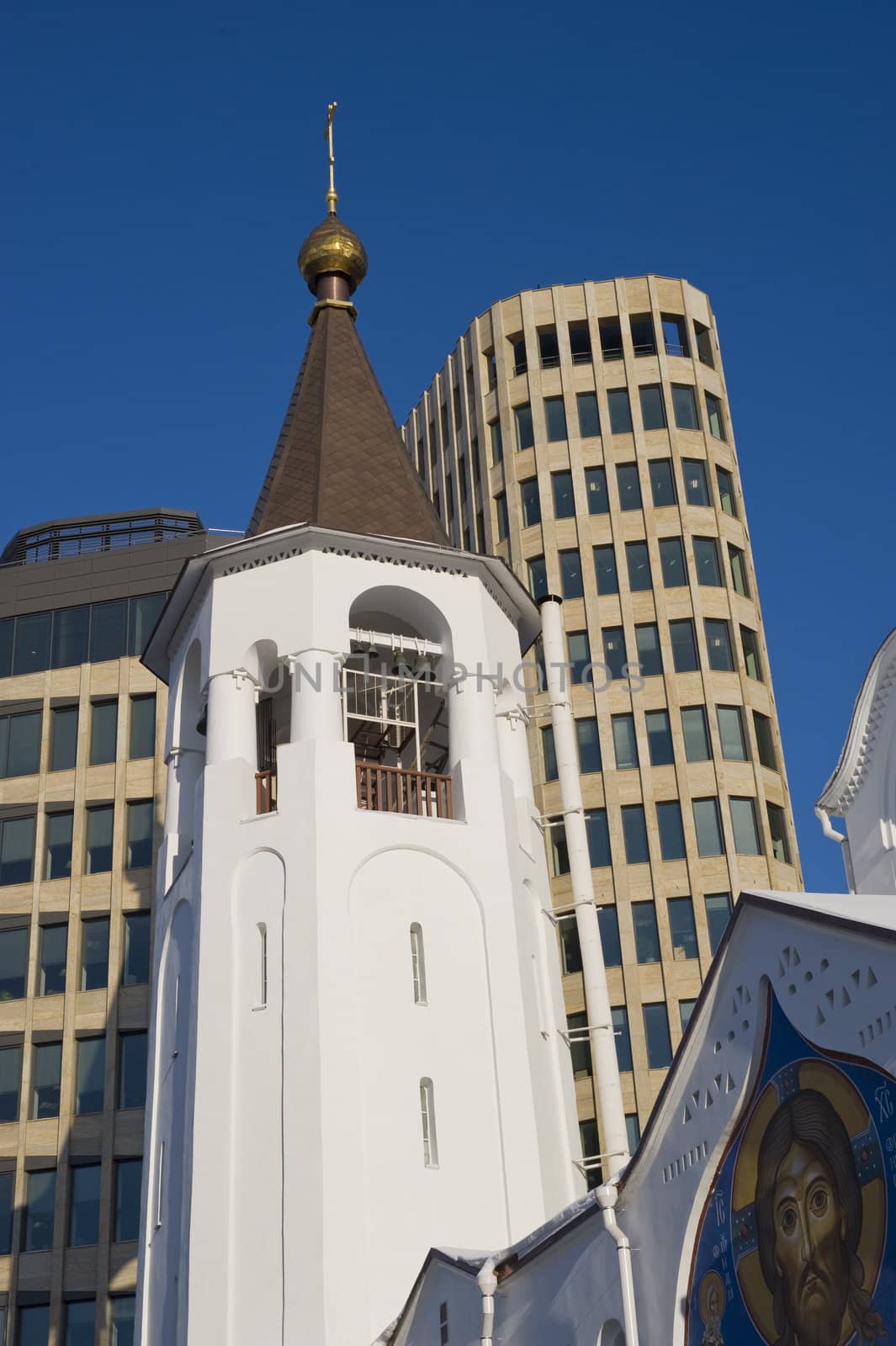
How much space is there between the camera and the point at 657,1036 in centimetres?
4591

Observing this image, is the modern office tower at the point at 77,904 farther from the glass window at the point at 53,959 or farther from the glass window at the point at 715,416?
the glass window at the point at 715,416

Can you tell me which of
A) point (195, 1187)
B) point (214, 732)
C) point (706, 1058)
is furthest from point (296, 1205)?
point (706, 1058)

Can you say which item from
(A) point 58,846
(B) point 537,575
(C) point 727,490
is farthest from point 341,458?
(C) point 727,490

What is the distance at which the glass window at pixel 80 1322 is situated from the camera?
43281mm

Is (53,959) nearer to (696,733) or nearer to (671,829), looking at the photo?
(671,829)

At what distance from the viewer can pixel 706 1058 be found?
54.0 feet

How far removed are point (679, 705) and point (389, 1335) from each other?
2832cm

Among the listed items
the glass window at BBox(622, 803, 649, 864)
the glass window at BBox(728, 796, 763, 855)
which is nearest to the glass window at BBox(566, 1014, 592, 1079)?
the glass window at BBox(622, 803, 649, 864)

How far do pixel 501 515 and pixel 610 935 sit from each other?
13.4m

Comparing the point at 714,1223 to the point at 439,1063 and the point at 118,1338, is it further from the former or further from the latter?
the point at 118,1338

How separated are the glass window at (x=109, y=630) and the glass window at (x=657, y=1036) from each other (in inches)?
676

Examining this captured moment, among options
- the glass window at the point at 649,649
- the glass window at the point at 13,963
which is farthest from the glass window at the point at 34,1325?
the glass window at the point at 649,649

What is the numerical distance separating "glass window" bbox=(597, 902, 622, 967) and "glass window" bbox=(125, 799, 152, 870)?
38.0 ft

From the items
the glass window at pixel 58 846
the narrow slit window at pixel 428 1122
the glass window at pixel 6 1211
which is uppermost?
the glass window at pixel 58 846
